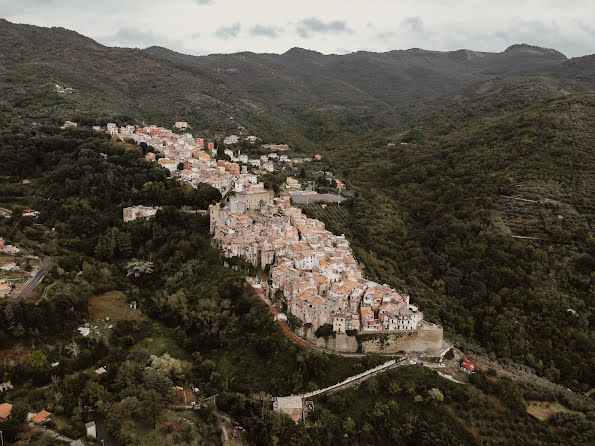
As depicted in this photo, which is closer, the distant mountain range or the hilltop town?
the hilltop town

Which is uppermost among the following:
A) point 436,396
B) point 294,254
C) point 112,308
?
point 294,254

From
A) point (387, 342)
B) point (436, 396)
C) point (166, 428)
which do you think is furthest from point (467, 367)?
point (166, 428)

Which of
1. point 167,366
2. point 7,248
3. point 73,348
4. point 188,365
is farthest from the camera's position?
point 7,248

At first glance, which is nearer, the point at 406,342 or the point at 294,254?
the point at 406,342

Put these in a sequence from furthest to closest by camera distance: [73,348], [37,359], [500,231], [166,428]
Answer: [500,231], [73,348], [37,359], [166,428]

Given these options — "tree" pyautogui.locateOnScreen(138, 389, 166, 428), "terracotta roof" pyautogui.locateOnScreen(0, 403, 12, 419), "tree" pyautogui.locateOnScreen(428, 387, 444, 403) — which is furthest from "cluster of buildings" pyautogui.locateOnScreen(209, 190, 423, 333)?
"terracotta roof" pyautogui.locateOnScreen(0, 403, 12, 419)

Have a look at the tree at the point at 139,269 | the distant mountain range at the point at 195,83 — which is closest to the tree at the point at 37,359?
the tree at the point at 139,269

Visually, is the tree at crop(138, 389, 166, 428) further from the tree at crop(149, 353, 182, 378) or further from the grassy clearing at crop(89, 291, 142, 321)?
the grassy clearing at crop(89, 291, 142, 321)

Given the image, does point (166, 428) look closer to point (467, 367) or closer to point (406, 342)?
point (406, 342)
